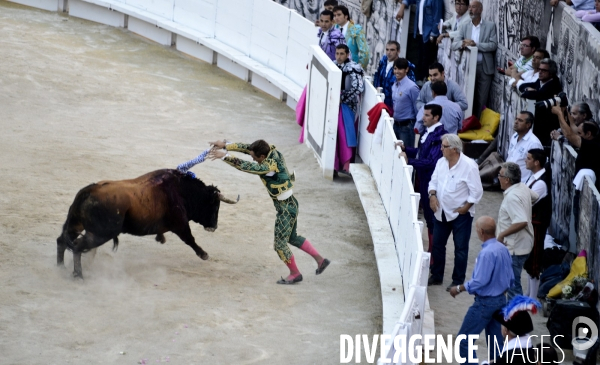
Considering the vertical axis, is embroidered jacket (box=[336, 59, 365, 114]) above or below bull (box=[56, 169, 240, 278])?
above

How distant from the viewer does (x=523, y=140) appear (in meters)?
10.2

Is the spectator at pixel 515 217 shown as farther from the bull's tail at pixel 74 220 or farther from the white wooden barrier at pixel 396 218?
the bull's tail at pixel 74 220

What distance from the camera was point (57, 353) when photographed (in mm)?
7918

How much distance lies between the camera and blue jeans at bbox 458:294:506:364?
301 inches

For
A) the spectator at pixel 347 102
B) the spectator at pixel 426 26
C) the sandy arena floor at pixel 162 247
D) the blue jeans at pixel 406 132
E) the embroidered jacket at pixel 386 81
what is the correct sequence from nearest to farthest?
1. the sandy arena floor at pixel 162 247
2. the blue jeans at pixel 406 132
3. the embroidered jacket at pixel 386 81
4. the spectator at pixel 347 102
5. the spectator at pixel 426 26

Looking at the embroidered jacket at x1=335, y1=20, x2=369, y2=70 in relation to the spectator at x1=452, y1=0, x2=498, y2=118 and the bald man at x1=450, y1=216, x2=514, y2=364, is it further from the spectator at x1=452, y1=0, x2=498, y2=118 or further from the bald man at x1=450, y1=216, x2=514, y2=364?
the bald man at x1=450, y1=216, x2=514, y2=364

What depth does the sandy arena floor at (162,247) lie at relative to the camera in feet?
27.4

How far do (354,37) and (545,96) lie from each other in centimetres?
331

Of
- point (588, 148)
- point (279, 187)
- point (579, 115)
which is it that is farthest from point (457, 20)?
point (279, 187)

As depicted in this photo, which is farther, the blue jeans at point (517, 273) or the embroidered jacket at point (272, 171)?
the embroidered jacket at point (272, 171)

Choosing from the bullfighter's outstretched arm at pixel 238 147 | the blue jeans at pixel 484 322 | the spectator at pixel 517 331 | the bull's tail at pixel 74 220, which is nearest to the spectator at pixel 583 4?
the bullfighter's outstretched arm at pixel 238 147

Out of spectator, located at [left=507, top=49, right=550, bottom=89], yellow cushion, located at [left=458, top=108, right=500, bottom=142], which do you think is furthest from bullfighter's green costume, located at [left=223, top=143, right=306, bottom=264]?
yellow cushion, located at [left=458, top=108, right=500, bottom=142]

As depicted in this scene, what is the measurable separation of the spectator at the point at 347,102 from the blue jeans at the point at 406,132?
40.0 inches

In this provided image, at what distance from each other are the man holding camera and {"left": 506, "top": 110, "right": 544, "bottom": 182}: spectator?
1042mm
